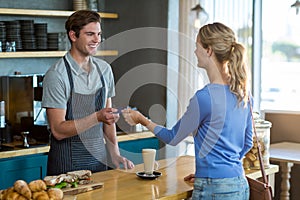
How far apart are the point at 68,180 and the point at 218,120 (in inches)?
29.3

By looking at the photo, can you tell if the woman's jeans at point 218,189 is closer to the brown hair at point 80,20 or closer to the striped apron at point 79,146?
the striped apron at point 79,146

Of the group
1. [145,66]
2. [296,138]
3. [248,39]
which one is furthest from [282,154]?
[145,66]

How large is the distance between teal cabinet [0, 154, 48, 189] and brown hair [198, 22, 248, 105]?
197 cm

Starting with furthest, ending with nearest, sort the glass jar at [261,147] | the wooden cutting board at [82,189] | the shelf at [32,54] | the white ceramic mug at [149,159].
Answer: the shelf at [32,54] < the glass jar at [261,147] < the white ceramic mug at [149,159] < the wooden cutting board at [82,189]

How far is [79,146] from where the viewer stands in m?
3.40

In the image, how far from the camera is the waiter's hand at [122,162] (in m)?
3.29

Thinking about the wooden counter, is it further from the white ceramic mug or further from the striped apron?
the striped apron

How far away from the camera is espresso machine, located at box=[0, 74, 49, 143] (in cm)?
480

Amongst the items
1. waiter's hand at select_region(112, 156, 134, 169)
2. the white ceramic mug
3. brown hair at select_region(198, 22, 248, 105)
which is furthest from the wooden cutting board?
brown hair at select_region(198, 22, 248, 105)

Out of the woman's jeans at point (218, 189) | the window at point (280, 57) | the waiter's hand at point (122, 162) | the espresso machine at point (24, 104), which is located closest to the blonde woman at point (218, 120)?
the woman's jeans at point (218, 189)

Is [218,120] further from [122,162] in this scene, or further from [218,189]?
[122,162]

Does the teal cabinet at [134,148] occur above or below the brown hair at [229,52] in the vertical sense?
below

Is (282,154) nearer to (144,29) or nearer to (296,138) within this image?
(296,138)

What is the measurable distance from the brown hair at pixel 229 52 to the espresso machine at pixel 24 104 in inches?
91.5
